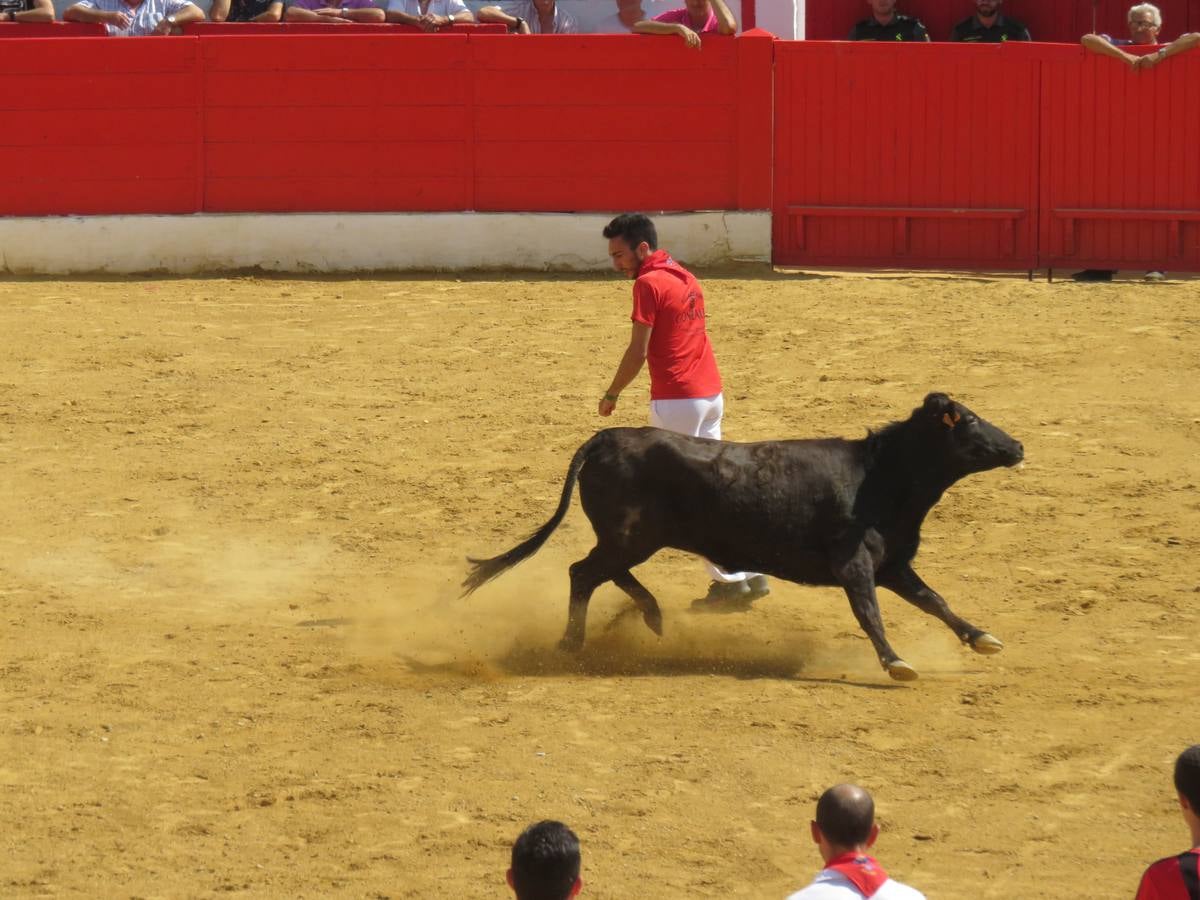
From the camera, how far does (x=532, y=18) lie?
605 inches

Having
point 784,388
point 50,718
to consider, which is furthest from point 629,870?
point 784,388

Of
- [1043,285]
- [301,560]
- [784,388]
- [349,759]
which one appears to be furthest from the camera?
[1043,285]

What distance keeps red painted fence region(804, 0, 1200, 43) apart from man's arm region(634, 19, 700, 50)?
3010 millimetres

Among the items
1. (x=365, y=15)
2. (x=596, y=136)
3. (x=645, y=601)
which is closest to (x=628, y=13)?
(x=596, y=136)

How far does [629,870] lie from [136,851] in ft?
4.80

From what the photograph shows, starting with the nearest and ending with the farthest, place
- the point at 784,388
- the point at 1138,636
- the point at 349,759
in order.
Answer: the point at 349,759 → the point at 1138,636 → the point at 784,388

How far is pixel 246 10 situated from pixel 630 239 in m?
8.62

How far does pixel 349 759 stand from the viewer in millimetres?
6223

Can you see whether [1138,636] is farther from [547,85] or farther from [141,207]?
[141,207]

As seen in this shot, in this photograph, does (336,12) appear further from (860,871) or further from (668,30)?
(860,871)

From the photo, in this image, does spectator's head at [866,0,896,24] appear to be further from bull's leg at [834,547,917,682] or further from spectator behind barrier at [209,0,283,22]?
bull's leg at [834,547,917,682]

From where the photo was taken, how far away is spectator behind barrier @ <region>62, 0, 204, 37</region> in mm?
14719

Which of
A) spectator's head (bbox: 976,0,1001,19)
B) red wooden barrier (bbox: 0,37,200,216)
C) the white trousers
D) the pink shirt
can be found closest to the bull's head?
the white trousers

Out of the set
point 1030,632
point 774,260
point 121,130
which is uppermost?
point 121,130
